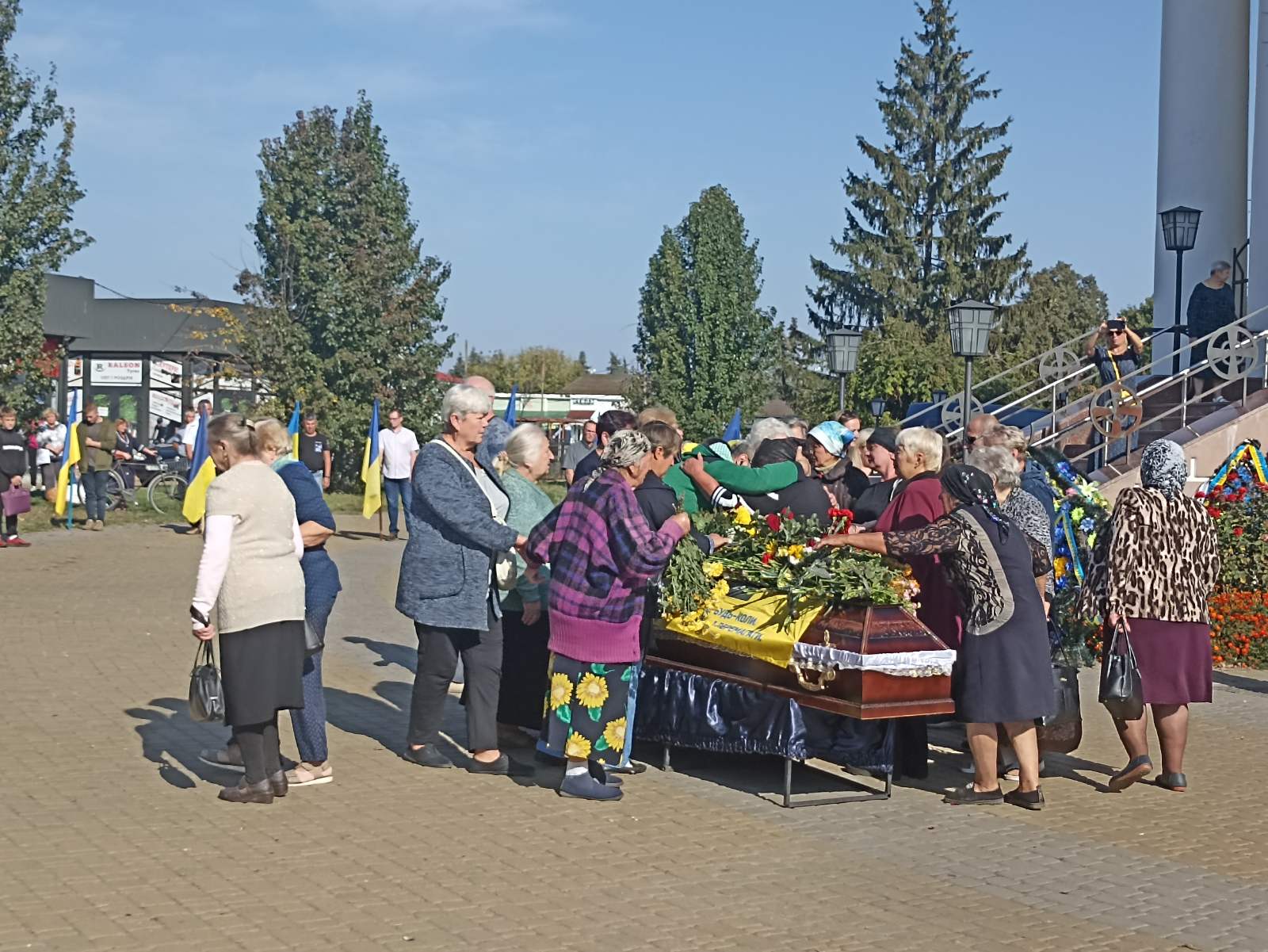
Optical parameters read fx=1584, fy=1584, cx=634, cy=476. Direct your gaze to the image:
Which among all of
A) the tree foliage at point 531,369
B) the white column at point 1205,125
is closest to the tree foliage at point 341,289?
the white column at point 1205,125

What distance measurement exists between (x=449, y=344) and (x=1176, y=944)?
32784mm

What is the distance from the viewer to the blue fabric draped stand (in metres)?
7.78

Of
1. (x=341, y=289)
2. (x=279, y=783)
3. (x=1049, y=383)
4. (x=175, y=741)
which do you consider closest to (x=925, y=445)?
(x=279, y=783)

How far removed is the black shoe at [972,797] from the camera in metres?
7.94

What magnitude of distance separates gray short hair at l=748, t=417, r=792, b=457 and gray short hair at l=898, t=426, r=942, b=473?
1.08 meters

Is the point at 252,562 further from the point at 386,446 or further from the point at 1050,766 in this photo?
the point at 386,446

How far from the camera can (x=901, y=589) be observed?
771 centimetres

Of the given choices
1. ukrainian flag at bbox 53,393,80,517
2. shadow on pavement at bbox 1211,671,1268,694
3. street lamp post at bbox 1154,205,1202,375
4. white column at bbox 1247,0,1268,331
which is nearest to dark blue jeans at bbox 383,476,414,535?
ukrainian flag at bbox 53,393,80,517

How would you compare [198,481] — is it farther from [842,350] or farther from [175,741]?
[175,741]

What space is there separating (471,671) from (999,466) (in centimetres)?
294

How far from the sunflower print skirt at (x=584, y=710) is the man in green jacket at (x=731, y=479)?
1.32 m

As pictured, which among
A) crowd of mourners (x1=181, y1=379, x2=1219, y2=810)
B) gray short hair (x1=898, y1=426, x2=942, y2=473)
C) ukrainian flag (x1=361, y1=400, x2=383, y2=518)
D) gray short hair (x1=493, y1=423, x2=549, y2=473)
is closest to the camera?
crowd of mourners (x1=181, y1=379, x2=1219, y2=810)

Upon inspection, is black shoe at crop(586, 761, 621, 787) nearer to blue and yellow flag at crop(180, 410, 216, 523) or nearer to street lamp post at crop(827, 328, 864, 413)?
blue and yellow flag at crop(180, 410, 216, 523)

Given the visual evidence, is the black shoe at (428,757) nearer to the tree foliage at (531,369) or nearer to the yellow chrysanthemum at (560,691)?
the yellow chrysanthemum at (560,691)
